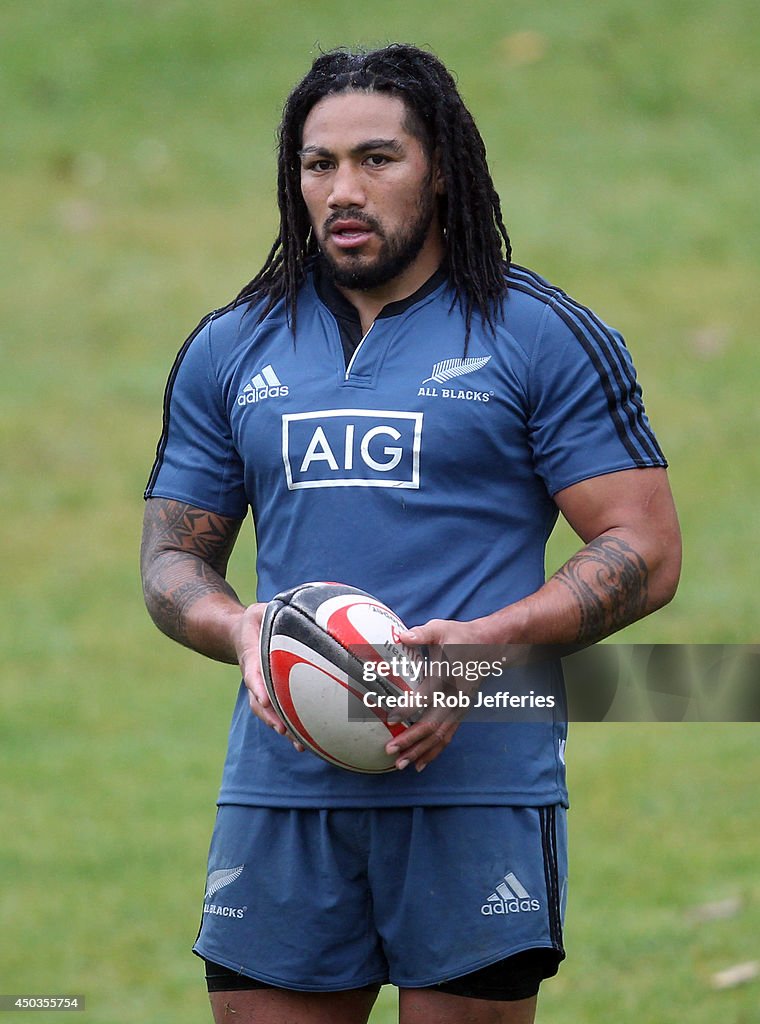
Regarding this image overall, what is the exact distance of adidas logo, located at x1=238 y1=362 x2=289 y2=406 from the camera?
3576mm

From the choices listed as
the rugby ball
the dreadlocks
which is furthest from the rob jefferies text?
the dreadlocks

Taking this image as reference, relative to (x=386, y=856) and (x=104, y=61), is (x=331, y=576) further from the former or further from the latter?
(x=104, y=61)

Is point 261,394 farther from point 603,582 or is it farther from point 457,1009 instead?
point 457,1009

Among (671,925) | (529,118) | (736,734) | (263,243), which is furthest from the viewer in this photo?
(529,118)

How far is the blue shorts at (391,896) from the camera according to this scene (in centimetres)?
340

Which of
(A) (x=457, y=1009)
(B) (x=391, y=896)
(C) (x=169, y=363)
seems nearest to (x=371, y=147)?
(B) (x=391, y=896)

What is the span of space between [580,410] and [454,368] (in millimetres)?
271

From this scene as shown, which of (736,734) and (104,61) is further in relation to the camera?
(104,61)

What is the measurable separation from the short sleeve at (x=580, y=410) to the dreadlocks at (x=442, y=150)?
0.17 m

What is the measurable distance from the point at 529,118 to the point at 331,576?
47.3ft

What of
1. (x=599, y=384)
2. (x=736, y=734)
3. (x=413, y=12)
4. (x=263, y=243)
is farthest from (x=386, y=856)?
(x=413, y=12)

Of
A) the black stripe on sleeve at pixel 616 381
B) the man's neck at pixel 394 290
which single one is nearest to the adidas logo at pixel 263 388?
the man's neck at pixel 394 290

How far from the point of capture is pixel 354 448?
347 cm

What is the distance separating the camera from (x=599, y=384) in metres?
3.47
